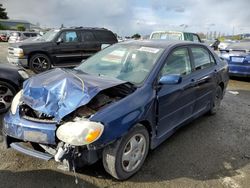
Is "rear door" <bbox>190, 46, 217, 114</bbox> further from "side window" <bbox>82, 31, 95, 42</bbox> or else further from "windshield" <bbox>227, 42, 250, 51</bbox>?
"side window" <bbox>82, 31, 95, 42</bbox>

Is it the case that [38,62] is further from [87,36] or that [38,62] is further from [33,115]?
[33,115]

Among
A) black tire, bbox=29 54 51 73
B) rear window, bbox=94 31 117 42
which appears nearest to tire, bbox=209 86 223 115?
black tire, bbox=29 54 51 73

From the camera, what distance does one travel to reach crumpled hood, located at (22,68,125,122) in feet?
9.97

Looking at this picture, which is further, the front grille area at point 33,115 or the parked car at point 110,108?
the front grille area at point 33,115

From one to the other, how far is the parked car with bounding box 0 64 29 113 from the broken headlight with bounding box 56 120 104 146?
312 centimetres

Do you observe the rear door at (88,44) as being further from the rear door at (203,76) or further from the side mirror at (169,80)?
the side mirror at (169,80)

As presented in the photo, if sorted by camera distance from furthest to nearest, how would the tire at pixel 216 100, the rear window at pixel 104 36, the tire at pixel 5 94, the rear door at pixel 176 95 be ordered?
the rear window at pixel 104 36, the tire at pixel 216 100, the tire at pixel 5 94, the rear door at pixel 176 95

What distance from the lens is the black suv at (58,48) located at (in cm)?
1039

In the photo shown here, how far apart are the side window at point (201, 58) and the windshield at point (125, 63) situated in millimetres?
943

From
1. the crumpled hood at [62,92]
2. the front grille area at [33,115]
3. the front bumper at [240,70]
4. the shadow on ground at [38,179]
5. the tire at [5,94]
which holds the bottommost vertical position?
the front bumper at [240,70]

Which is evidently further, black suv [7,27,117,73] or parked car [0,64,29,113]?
black suv [7,27,117,73]

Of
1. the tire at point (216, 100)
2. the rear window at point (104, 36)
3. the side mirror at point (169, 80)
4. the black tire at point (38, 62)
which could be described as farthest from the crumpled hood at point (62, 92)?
the rear window at point (104, 36)

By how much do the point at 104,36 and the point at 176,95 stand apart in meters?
8.77

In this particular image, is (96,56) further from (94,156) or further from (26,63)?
(26,63)
